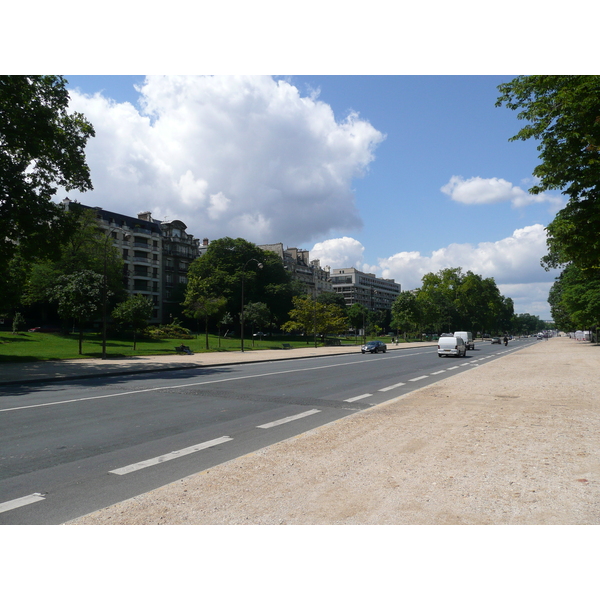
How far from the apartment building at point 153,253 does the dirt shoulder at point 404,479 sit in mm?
65522

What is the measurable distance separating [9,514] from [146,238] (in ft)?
244

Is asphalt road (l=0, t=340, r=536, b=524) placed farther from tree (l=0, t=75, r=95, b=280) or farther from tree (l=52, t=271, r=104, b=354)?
tree (l=52, t=271, r=104, b=354)

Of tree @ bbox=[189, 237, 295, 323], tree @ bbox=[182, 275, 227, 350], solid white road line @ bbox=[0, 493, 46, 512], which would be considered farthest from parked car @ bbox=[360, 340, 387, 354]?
solid white road line @ bbox=[0, 493, 46, 512]

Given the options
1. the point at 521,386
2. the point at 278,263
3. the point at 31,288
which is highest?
the point at 278,263

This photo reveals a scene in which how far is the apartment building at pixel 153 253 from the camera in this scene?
2778 inches

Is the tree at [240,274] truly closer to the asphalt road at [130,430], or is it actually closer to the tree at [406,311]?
the tree at [406,311]

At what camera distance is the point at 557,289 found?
308 feet

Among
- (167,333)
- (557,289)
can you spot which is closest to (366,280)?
(557,289)

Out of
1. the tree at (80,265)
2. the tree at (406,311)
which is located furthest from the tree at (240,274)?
the tree at (406,311)

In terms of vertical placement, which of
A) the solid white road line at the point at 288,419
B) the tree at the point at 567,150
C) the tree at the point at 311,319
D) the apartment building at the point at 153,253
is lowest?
the solid white road line at the point at 288,419

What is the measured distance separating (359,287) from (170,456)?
551 feet

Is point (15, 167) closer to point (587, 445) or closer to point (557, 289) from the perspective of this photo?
point (587, 445)

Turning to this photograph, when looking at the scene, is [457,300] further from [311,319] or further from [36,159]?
[36,159]

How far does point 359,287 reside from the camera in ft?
566
